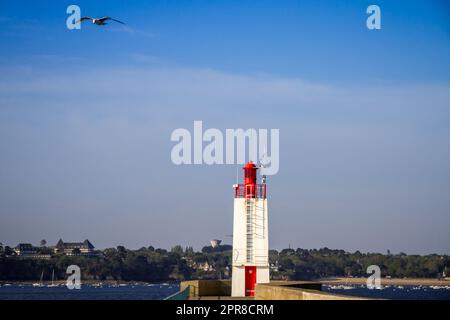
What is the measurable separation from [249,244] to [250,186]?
270cm

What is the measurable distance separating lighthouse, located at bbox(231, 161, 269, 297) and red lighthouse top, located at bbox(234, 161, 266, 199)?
16 cm

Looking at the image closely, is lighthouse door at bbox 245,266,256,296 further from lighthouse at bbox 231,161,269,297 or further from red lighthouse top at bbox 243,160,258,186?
red lighthouse top at bbox 243,160,258,186

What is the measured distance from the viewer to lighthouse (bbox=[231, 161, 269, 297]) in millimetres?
43000

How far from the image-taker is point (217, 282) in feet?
151

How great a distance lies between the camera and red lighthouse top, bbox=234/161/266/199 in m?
43.4

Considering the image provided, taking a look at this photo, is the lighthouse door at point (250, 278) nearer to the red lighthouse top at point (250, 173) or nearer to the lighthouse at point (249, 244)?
the lighthouse at point (249, 244)

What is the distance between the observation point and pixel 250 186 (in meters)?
43.5

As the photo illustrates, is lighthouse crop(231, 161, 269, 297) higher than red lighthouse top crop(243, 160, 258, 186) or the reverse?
the reverse

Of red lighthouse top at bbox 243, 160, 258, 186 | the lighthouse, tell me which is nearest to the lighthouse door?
the lighthouse
